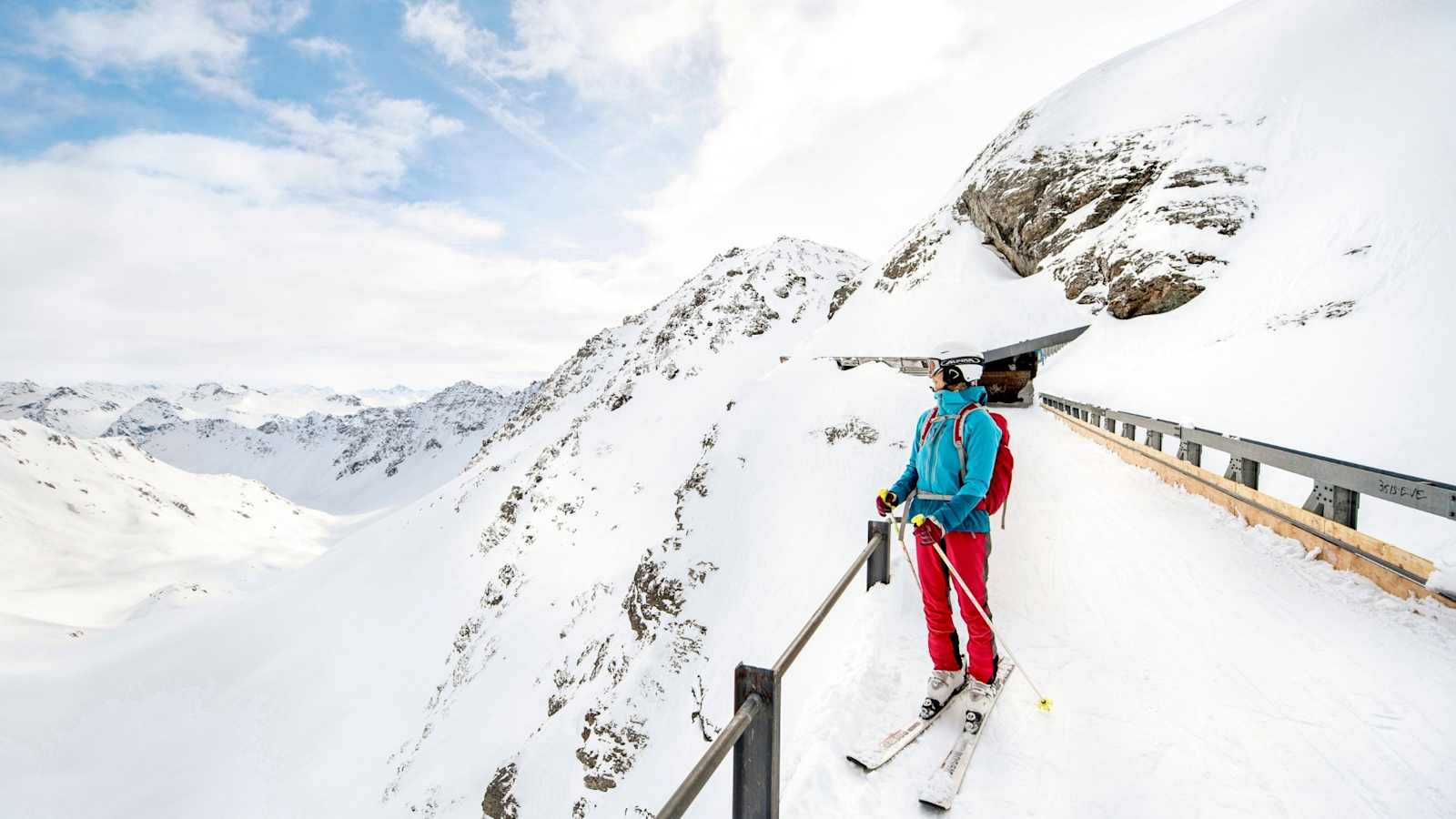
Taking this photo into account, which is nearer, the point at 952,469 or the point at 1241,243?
the point at 952,469

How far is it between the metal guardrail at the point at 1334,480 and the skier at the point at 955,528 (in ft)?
10.7

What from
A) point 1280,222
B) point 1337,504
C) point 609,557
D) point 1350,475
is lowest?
point 609,557

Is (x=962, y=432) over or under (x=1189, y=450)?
over

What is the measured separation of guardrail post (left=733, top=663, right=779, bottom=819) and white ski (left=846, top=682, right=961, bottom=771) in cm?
118

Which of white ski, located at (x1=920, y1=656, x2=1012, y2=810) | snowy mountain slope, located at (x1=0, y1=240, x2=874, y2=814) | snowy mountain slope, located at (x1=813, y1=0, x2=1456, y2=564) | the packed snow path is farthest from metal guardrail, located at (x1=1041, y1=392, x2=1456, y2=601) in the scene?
snowy mountain slope, located at (x1=0, y1=240, x2=874, y2=814)

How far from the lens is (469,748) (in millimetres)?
28438

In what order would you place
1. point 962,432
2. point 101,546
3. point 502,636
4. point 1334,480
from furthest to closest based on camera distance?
point 101,546 → point 502,636 → point 1334,480 → point 962,432

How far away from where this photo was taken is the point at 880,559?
6492 millimetres

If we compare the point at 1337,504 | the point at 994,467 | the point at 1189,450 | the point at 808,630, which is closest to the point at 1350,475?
the point at 1337,504

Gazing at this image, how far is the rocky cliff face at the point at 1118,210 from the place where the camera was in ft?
76.4

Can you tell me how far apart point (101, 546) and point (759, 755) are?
9424 inches

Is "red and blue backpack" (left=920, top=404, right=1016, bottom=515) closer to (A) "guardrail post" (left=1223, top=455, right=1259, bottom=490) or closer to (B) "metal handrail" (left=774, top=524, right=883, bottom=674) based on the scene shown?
(B) "metal handrail" (left=774, top=524, right=883, bottom=674)

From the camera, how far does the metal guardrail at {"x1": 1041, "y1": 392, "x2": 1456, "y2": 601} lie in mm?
4371

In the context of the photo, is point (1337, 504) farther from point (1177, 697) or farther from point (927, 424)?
point (927, 424)
